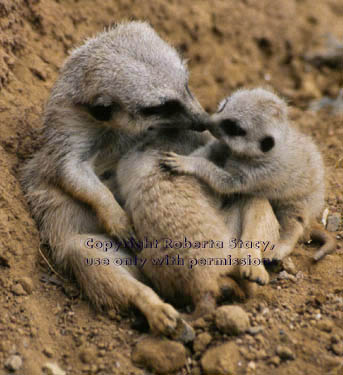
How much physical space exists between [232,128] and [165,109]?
0.48m

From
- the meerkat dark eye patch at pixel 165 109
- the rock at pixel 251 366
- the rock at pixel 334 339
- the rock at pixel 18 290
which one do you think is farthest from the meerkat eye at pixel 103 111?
the rock at pixel 334 339

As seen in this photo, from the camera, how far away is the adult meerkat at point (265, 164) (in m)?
3.15

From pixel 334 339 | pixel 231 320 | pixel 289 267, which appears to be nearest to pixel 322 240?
pixel 289 267

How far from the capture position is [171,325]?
8.49 ft

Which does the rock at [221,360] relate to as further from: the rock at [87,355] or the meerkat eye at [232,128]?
the meerkat eye at [232,128]

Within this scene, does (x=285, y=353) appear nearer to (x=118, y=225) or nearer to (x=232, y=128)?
(x=118, y=225)

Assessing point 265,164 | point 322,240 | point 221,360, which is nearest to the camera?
point 221,360

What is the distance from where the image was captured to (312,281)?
3.13 metres

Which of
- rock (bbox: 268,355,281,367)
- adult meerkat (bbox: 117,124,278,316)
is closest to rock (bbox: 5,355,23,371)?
A: adult meerkat (bbox: 117,124,278,316)

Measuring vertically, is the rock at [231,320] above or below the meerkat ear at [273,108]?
below

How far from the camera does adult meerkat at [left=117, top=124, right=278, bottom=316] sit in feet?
9.02

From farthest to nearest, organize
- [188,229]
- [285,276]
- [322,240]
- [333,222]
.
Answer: [333,222] → [322,240] → [285,276] → [188,229]

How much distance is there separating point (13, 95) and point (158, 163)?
147 centimetres

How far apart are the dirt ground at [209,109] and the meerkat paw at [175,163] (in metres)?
0.94
